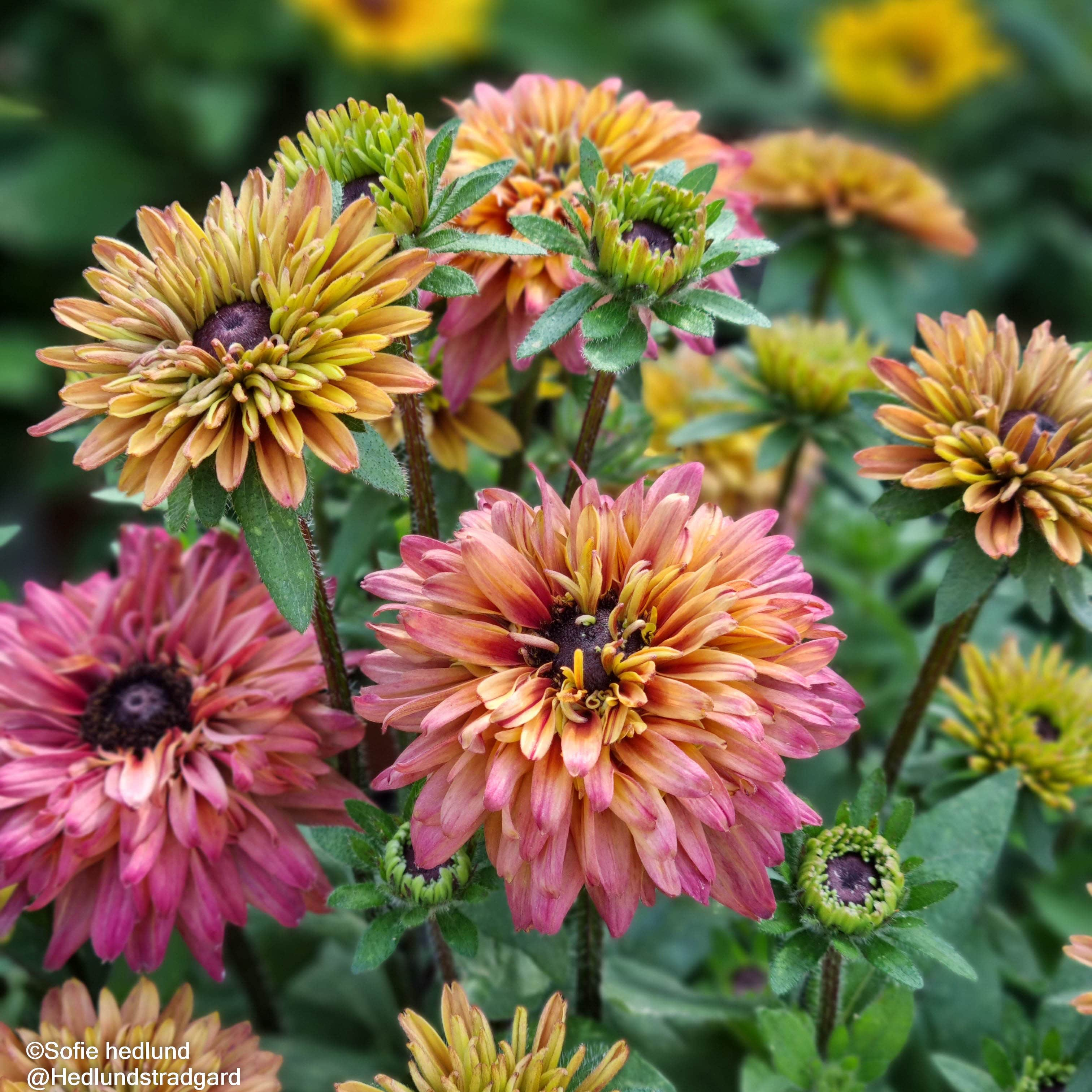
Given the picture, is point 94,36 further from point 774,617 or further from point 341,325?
point 774,617

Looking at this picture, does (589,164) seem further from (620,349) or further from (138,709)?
(138,709)

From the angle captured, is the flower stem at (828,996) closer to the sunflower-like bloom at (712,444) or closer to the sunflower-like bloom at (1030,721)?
the sunflower-like bloom at (1030,721)

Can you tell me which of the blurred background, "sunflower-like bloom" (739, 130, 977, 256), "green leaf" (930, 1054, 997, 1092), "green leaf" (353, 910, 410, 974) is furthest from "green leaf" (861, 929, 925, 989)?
the blurred background

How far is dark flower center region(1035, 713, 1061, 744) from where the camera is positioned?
0.76 meters

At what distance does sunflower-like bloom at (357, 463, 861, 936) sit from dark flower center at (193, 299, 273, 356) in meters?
0.11

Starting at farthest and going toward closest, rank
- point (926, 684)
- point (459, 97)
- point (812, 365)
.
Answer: point (459, 97), point (812, 365), point (926, 684)

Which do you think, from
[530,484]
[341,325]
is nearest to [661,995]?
[530,484]

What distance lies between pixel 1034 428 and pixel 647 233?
0.74 feet

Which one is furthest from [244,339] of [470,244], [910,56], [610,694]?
[910,56]

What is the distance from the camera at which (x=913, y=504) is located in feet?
2.02

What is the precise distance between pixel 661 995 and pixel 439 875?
0.24m

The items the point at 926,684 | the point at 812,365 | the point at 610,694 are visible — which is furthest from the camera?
the point at 812,365

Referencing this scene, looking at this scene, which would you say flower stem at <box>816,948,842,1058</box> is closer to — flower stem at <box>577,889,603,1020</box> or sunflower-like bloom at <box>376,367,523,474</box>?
flower stem at <box>577,889,603,1020</box>

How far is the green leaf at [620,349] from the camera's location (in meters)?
0.54
